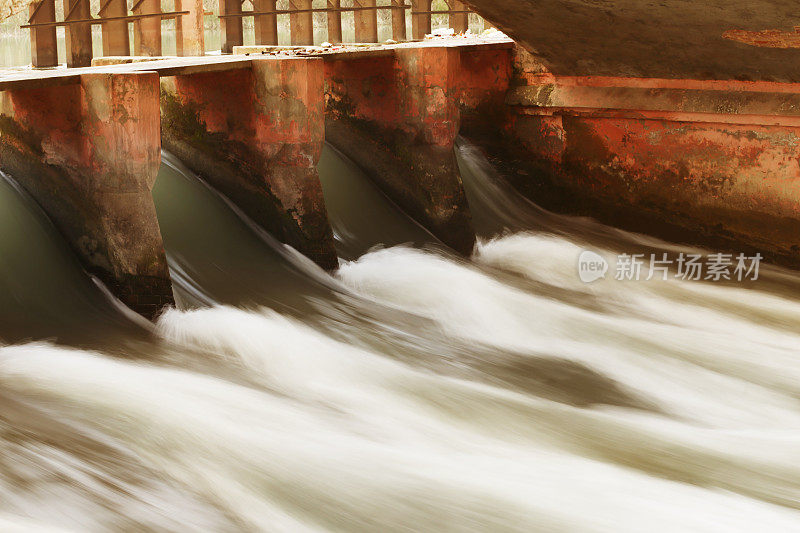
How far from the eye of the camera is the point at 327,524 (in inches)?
120

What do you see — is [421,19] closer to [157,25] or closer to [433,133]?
[157,25]

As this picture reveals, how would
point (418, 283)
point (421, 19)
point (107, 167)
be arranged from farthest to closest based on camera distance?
point (421, 19) < point (418, 283) < point (107, 167)

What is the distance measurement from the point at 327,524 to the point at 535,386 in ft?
5.57

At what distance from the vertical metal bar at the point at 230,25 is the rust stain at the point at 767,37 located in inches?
427

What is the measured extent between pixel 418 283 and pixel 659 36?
6.98 ft

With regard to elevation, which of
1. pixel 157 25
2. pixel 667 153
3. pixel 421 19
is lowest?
pixel 667 153

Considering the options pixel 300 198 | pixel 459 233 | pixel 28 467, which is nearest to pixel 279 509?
pixel 28 467

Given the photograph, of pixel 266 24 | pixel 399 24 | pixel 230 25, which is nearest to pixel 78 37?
pixel 230 25

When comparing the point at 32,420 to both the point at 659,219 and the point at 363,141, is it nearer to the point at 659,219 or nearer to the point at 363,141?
the point at 363,141

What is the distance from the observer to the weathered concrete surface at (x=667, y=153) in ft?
20.6

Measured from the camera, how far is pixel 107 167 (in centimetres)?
450

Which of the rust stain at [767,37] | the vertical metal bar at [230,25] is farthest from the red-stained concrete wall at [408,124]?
the vertical metal bar at [230,25]

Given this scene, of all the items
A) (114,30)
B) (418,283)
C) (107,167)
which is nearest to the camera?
(107,167)

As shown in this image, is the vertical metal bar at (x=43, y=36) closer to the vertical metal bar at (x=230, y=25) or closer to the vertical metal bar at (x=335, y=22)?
the vertical metal bar at (x=230, y=25)
